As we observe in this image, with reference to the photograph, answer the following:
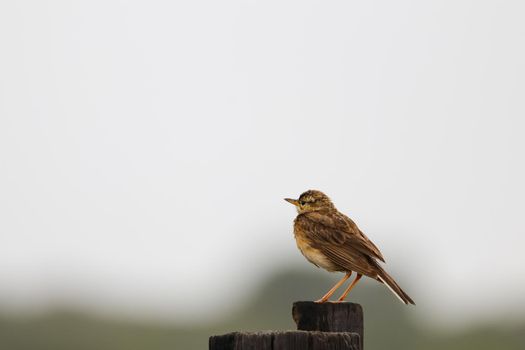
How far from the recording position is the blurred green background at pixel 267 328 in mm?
87750

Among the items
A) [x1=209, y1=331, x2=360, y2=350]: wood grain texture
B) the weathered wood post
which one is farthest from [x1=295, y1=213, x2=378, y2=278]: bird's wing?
[x1=209, y1=331, x2=360, y2=350]: wood grain texture

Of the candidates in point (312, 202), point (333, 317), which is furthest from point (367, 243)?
point (333, 317)

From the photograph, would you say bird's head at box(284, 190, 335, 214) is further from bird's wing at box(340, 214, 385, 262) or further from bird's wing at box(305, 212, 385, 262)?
bird's wing at box(340, 214, 385, 262)

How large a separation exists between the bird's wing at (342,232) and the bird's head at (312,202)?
0.37m

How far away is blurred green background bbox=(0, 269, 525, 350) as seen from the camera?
288 ft

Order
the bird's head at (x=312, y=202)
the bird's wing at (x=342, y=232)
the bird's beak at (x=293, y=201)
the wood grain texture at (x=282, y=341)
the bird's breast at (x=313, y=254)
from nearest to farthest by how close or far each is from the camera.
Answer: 1. the wood grain texture at (x=282, y=341)
2. the bird's wing at (x=342, y=232)
3. the bird's breast at (x=313, y=254)
4. the bird's head at (x=312, y=202)
5. the bird's beak at (x=293, y=201)

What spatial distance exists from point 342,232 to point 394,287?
2122 mm

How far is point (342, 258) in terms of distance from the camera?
15883mm

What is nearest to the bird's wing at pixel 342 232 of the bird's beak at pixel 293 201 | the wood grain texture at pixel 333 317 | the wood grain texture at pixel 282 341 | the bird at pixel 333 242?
the bird at pixel 333 242

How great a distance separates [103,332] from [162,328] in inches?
506

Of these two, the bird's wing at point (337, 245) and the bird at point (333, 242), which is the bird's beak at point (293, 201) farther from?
the bird's wing at point (337, 245)

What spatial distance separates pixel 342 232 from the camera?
16.5 m

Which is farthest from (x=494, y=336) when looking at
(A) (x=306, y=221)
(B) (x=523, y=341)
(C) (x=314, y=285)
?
(A) (x=306, y=221)

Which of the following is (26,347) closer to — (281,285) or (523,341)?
(523,341)
